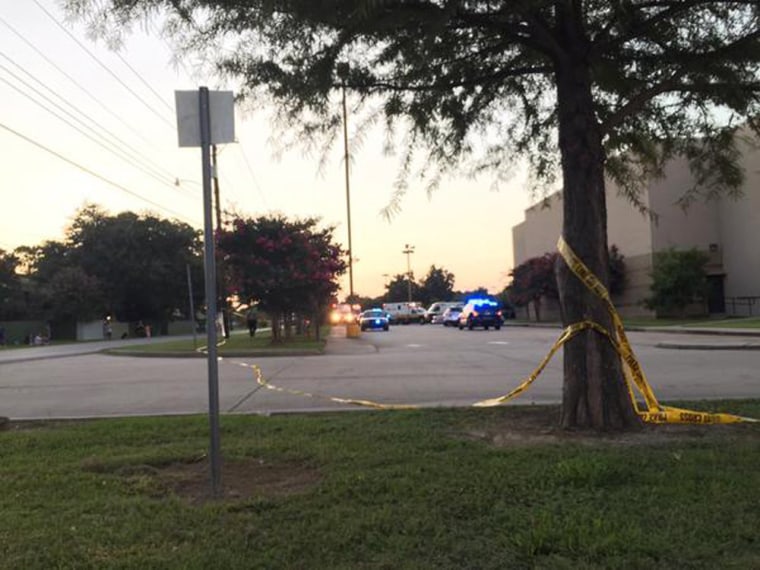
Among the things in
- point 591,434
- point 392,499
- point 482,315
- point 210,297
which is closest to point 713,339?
point 482,315

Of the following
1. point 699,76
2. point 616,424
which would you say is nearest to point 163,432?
point 616,424

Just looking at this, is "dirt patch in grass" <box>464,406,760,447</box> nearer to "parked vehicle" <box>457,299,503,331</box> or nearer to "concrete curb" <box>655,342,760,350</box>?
"concrete curb" <box>655,342,760,350</box>

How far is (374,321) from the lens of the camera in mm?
48750

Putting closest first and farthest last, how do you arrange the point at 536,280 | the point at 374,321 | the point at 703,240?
1. the point at 703,240
2. the point at 374,321
3. the point at 536,280

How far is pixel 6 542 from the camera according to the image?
172 inches

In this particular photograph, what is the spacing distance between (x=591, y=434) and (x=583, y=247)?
1.84 meters

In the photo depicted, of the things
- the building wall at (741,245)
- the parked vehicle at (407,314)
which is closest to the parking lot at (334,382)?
the building wall at (741,245)

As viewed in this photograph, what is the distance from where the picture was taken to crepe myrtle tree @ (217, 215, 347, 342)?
25.9 meters

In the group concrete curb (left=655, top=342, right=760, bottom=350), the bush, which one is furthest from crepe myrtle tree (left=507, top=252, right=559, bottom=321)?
concrete curb (left=655, top=342, right=760, bottom=350)

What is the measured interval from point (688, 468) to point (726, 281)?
42221mm

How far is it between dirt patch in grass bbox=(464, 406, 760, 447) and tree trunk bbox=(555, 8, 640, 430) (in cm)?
18

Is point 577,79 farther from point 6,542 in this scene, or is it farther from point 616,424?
point 6,542

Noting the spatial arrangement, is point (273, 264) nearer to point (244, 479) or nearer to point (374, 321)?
point (244, 479)

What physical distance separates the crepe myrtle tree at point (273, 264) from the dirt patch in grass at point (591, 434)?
18641mm
